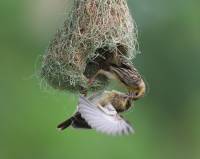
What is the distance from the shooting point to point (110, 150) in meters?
9.70

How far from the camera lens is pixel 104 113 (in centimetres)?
467

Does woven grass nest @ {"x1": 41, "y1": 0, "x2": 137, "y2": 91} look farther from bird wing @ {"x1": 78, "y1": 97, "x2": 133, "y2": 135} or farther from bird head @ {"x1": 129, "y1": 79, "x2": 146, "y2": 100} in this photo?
bird wing @ {"x1": 78, "y1": 97, "x2": 133, "y2": 135}

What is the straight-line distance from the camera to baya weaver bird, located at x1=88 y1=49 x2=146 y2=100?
4.95 m

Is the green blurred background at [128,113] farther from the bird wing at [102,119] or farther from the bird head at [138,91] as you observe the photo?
the bird wing at [102,119]

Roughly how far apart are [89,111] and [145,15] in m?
4.11

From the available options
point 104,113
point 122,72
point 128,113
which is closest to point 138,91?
point 122,72

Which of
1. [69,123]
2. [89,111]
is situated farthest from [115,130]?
[69,123]

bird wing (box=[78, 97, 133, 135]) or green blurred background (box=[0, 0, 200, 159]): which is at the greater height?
bird wing (box=[78, 97, 133, 135])

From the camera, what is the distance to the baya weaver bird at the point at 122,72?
16.2 feet

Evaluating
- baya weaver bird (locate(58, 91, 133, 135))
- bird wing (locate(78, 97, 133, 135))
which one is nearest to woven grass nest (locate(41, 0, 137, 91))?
baya weaver bird (locate(58, 91, 133, 135))

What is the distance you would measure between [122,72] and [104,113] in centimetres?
37

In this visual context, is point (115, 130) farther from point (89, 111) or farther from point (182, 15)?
point (182, 15)

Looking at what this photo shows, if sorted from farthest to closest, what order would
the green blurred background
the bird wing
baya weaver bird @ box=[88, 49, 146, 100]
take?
the green blurred background < baya weaver bird @ box=[88, 49, 146, 100] < the bird wing

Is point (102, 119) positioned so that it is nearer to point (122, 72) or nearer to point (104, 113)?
point (104, 113)
